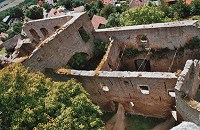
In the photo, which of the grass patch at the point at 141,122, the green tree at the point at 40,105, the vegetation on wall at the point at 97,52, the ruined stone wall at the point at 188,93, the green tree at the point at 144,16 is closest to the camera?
the green tree at the point at 40,105

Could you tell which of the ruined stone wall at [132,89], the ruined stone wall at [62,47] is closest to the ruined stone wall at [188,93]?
the ruined stone wall at [132,89]

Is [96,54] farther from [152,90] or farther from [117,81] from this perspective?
[152,90]

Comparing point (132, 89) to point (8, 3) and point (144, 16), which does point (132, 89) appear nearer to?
point (144, 16)

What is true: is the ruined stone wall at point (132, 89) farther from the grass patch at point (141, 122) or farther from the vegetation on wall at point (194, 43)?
the vegetation on wall at point (194, 43)

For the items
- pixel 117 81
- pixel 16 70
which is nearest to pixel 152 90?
pixel 117 81

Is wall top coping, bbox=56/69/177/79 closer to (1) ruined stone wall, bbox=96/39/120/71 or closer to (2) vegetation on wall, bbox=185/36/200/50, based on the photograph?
(1) ruined stone wall, bbox=96/39/120/71

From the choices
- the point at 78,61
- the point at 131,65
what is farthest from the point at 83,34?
the point at 131,65
